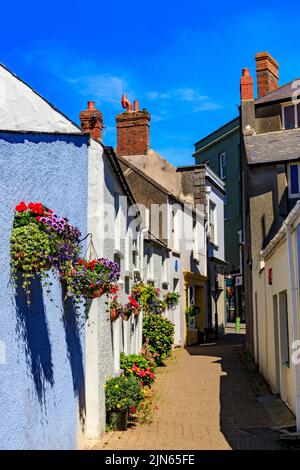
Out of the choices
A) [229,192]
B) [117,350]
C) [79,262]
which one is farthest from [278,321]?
[229,192]

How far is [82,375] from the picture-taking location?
8156 millimetres

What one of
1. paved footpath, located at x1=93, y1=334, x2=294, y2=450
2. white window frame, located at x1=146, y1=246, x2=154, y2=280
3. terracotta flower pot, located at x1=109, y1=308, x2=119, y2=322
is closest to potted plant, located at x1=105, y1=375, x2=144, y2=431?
paved footpath, located at x1=93, y1=334, x2=294, y2=450

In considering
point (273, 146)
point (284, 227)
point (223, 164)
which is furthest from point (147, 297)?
point (223, 164)

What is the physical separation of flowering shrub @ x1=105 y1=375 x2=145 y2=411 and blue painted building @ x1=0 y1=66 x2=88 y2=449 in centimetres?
99

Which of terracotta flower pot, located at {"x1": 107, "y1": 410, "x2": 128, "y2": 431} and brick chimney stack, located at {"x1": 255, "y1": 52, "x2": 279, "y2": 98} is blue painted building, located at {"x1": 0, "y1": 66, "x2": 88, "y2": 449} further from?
brick chimney stack, located at {"x1": 255, "y1": 52, "x2": 279, "y2": 98}

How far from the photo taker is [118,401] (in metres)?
9.05

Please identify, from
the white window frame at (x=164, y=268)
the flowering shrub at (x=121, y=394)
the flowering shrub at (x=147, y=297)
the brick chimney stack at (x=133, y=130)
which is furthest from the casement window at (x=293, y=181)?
the flowering shrub at (x=121, y=394)

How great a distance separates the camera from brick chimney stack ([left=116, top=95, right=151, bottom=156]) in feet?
79.1

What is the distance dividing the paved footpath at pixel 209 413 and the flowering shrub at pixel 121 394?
1.44ft

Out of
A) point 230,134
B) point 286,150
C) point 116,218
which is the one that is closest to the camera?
point 116,218

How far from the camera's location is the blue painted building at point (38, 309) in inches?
224

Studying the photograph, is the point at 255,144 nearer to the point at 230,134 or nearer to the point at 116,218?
the point at 116,218

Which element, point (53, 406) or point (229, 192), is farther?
point (229, 192)

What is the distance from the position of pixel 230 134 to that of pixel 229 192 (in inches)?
162
